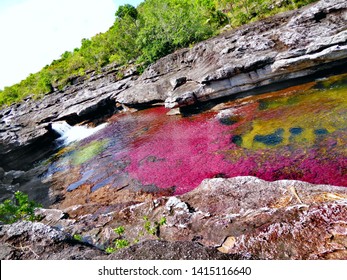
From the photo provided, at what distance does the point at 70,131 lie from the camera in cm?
3509

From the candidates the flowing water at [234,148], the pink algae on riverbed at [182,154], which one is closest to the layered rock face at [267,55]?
the flowing water at [234,148]

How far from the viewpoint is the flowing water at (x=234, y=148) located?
1134 cm

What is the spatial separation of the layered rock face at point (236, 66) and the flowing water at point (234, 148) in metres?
1.56

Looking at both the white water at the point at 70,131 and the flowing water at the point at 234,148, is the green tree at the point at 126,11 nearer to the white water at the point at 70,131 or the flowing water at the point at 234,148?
the white water at the point at 70,131

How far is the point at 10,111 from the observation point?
5159cm

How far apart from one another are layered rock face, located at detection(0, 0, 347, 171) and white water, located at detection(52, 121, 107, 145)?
55.6 inches

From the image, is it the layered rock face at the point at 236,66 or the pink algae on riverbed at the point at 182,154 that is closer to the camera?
the pink algae on riverbed at the point at 182,154

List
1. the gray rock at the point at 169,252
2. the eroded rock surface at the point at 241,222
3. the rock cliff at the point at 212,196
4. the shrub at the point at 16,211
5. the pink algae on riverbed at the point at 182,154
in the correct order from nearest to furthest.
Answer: the gray rock at the point at 169,252, the rock cliff at the point at 212,196, the eroded rock surface at the point at 241,222, the shrub at the point at 16,211, the pink algae on riverbed at the point at 182,154

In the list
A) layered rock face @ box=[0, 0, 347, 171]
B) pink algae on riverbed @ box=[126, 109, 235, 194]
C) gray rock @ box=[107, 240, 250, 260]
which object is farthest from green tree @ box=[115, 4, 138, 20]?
gray rock @ box=[107, 240, 250, 260]

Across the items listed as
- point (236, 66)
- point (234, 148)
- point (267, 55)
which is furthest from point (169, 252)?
A: point (267, 55)

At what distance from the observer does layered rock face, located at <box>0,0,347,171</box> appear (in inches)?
718

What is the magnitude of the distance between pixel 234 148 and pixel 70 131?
28471mm

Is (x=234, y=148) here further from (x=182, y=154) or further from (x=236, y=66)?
(x=236, y=66)

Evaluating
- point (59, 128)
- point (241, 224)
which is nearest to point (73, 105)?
point (59, 128)
